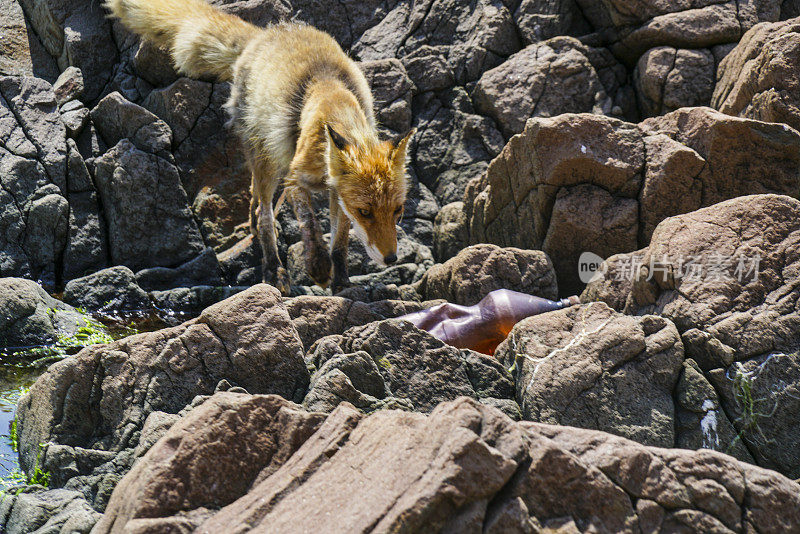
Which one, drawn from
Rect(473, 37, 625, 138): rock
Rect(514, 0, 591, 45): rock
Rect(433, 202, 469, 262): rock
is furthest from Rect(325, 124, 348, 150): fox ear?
Rect(514, 0, 591, 45): rock

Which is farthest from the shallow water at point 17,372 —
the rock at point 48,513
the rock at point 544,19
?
the rock at point 544,19

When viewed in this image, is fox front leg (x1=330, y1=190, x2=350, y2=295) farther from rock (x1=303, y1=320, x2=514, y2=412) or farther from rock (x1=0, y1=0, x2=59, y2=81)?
rock (x1=0, y1=0, x2=59, y2=81)

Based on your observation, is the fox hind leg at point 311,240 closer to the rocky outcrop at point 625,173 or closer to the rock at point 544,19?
the rocky outcrop at point 625,173

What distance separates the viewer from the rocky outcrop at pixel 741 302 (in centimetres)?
393

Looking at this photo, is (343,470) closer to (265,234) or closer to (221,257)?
(265,234)

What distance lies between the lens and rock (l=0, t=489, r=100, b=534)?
3199 mm

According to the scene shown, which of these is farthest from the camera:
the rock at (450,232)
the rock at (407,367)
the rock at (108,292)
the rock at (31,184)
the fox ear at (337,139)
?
the rock at (450,232)

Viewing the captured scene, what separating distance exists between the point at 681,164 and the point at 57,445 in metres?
4.93

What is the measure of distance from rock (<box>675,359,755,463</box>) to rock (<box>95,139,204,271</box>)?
579 centimetres

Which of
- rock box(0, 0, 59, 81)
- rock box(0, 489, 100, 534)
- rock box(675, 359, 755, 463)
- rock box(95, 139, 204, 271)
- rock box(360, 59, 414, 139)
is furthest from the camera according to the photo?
rock box(0, 0, 59, 81)

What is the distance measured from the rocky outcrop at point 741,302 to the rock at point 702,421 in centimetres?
6

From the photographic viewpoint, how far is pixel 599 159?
630 cm

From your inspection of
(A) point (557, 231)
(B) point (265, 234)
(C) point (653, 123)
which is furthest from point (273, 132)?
(C) point (653, 123)

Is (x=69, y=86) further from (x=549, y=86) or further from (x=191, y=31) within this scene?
(x=549, y=86)
